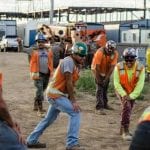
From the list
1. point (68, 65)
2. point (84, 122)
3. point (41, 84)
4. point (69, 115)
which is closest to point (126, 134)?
point (69, 115)

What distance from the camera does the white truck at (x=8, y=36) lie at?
182ft

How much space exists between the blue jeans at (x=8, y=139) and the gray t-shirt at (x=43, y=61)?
844 centimetres

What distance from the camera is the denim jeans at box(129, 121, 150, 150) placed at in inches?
110

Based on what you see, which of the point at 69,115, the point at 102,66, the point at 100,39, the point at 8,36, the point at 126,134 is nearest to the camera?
the point at 69,115

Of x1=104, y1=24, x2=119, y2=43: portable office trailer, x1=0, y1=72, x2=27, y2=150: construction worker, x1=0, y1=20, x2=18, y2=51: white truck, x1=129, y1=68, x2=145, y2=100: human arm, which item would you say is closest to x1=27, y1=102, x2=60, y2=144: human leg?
x1=129, y1=68, x2=145, y2=100: human arm

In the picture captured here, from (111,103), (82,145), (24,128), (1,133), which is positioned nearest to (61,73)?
(82,145)

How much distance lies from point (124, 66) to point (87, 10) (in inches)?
2372

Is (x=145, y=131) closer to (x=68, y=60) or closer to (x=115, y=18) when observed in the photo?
(x=68, y=60)

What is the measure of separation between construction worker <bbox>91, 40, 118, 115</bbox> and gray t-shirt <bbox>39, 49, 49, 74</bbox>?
1301 mm

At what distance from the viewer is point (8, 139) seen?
401cm

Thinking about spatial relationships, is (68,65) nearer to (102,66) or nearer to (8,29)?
(102,66)

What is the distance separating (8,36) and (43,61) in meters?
45.8

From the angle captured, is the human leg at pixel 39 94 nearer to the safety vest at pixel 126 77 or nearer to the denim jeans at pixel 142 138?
the safety vest at pixel 126 77

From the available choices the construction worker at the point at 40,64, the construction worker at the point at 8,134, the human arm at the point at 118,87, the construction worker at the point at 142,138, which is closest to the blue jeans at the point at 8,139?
the construction worker at the point at 8,134
